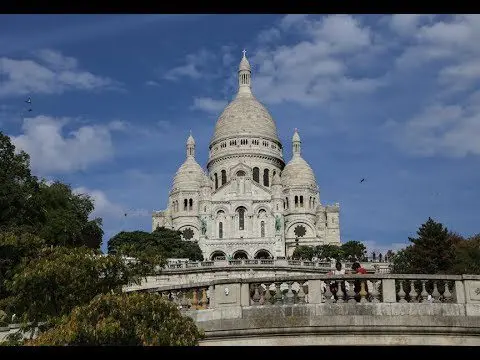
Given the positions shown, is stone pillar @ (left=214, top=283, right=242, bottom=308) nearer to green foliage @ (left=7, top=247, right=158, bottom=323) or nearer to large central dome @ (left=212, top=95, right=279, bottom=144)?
green foliage @ (left=7, top=247, right=158, bottom=323)

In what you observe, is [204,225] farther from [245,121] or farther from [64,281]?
[64,281]

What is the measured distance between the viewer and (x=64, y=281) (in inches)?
539

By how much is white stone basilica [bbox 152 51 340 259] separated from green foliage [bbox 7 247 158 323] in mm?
78735

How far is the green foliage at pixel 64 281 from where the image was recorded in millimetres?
13633

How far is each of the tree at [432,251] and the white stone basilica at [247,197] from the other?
46.2 metres

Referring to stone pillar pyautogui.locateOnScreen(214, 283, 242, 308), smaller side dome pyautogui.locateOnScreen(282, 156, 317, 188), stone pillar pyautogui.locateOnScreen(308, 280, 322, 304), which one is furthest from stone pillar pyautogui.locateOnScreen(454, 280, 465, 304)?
smaller side dome pyautogui.locateOnScreen(282, 156, 317, 188)

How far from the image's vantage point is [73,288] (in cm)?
1380

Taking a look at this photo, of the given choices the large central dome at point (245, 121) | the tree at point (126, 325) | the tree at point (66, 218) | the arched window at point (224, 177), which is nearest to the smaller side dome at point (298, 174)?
the large central dome at point (245, 121)

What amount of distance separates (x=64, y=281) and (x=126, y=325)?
280cm

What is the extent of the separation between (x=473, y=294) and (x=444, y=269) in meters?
34.4
